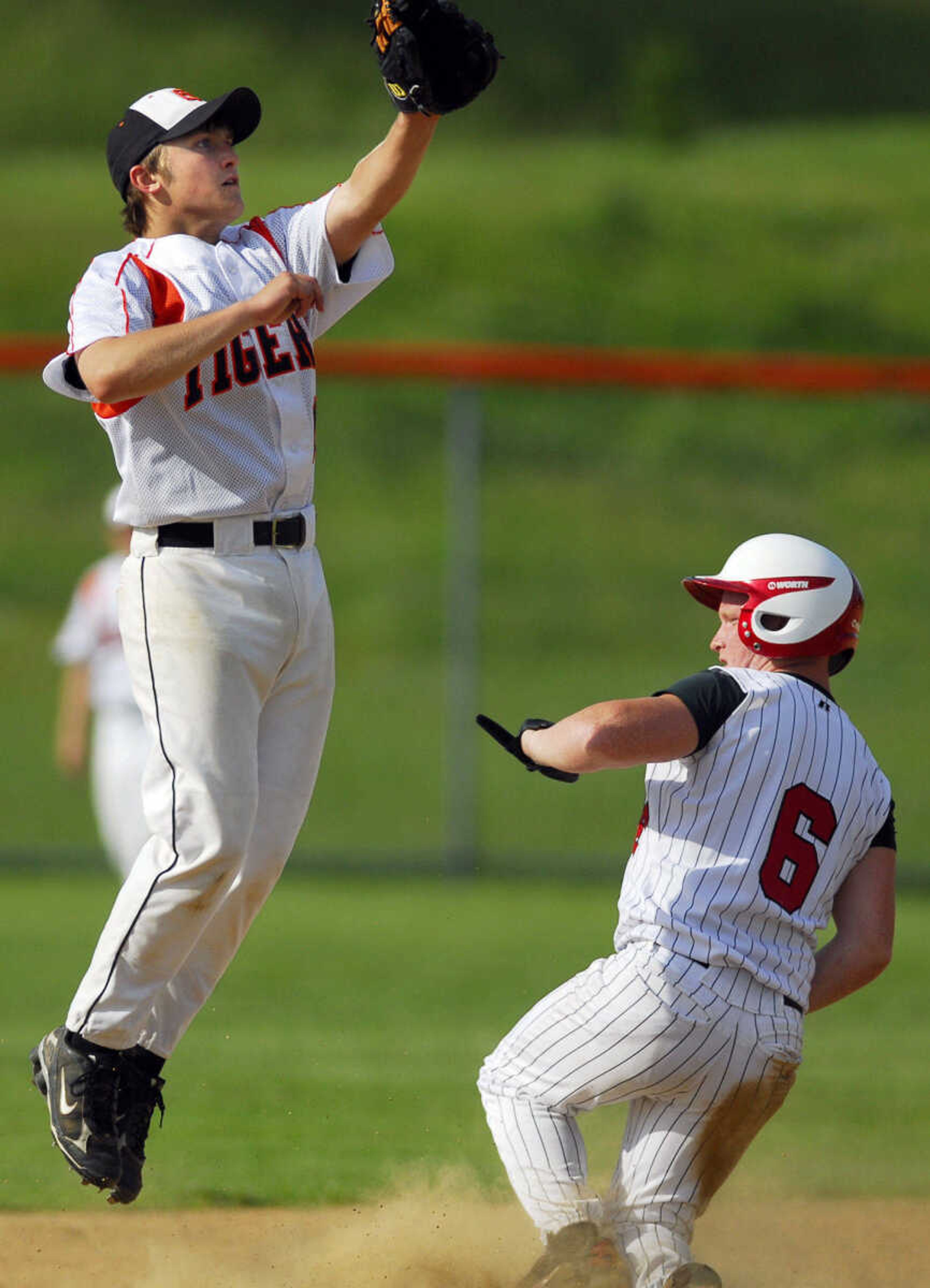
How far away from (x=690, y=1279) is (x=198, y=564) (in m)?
1.62

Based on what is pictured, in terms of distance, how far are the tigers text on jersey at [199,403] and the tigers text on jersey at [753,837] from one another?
3.24 feet

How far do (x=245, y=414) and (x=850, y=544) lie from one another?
38.2ft

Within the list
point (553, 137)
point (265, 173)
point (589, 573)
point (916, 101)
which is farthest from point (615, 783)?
point (916, 101)

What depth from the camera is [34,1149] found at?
5.03 metres

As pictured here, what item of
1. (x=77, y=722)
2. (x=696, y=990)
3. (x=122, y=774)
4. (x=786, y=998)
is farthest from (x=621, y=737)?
(x=77, y=722)

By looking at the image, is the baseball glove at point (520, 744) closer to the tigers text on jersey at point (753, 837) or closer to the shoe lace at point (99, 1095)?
the tigers text on jersey at point (753, 837)

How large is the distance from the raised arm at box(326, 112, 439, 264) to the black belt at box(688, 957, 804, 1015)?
1599mm

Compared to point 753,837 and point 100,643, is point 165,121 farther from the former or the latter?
point 100,643

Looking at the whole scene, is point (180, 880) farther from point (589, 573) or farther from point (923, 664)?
point (589, 573)

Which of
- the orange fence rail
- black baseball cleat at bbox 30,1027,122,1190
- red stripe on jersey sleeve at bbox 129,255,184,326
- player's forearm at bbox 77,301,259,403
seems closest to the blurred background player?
the orange fence rail

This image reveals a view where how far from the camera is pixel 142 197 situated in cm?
390

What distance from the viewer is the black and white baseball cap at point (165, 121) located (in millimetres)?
3816

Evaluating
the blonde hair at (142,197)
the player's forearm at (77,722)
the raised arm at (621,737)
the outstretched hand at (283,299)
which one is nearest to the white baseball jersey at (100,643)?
the player's forearm at (77,722)

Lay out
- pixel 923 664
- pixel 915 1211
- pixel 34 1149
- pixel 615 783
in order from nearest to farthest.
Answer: pixel 915 1211, pixel 34 1149, pixel 615 783, pixel 923 664
